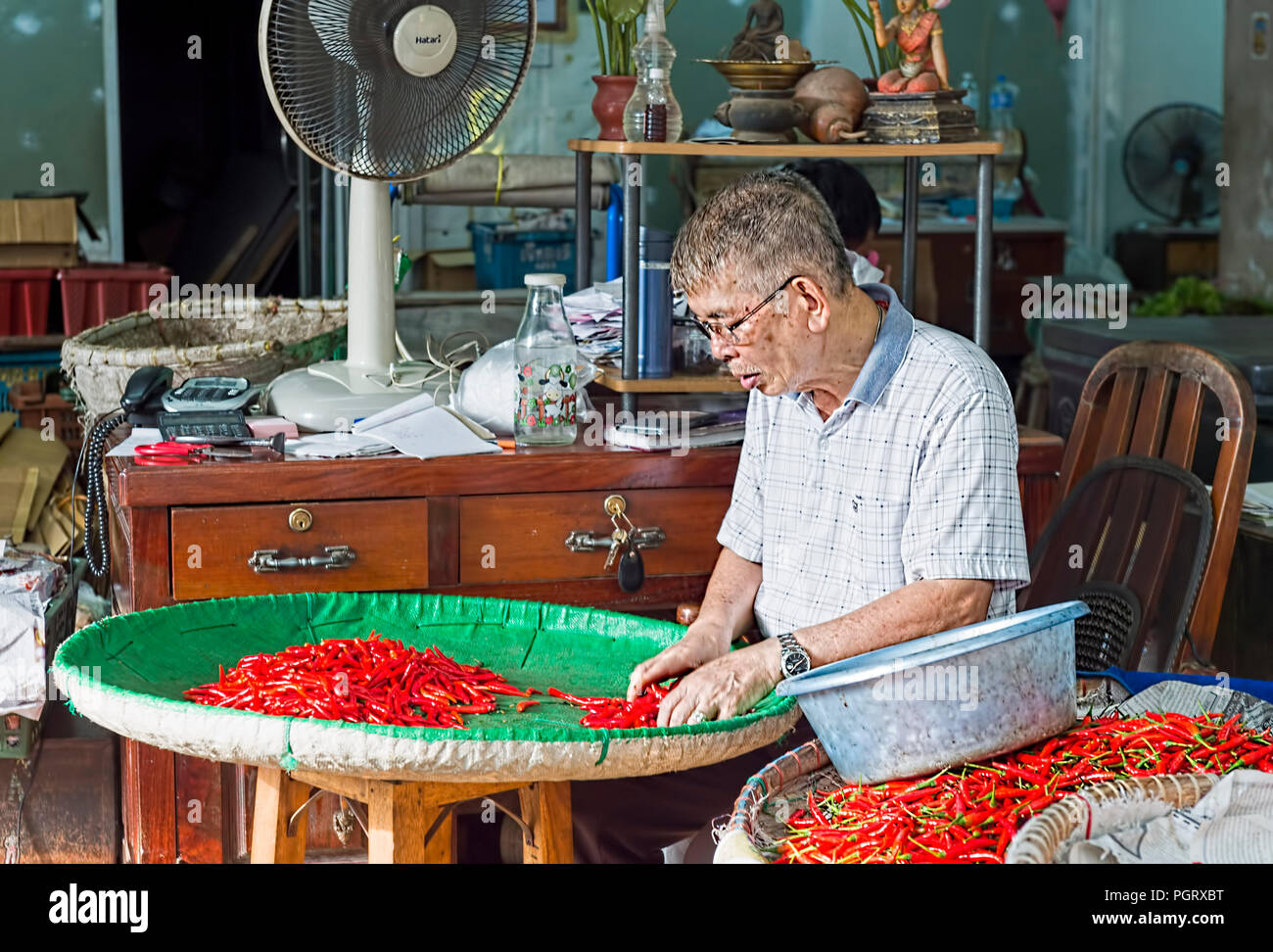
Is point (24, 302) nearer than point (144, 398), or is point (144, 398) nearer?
point (144, 398)

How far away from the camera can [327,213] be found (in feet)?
17.2

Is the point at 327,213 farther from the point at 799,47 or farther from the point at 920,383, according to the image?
the point at 920,383

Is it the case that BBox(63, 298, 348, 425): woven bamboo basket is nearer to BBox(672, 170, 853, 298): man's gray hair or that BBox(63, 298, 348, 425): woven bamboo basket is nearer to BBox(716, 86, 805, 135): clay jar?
BBox(716, 86, 805, 135): clay jar

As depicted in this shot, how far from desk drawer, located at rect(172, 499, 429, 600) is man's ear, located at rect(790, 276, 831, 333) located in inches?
32.7

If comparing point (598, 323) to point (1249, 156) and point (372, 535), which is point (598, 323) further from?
point (1249, 156)

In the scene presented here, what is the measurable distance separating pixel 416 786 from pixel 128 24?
5.73 m

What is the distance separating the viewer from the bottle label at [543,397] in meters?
2.73

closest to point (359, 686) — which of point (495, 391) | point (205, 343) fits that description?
point (495, 391)

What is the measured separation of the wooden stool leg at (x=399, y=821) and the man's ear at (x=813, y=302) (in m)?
0.83

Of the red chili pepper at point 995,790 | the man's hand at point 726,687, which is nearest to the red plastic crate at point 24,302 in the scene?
the man's hand at point 726,687

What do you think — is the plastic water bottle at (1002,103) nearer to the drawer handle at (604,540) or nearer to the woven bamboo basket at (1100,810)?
the drawer handle at (604,540)

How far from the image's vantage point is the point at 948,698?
1624 millimetres

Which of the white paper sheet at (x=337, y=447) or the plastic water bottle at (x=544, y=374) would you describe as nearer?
the white paper sheet at (x=337, y=447)

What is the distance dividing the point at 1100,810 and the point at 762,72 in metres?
1.74
